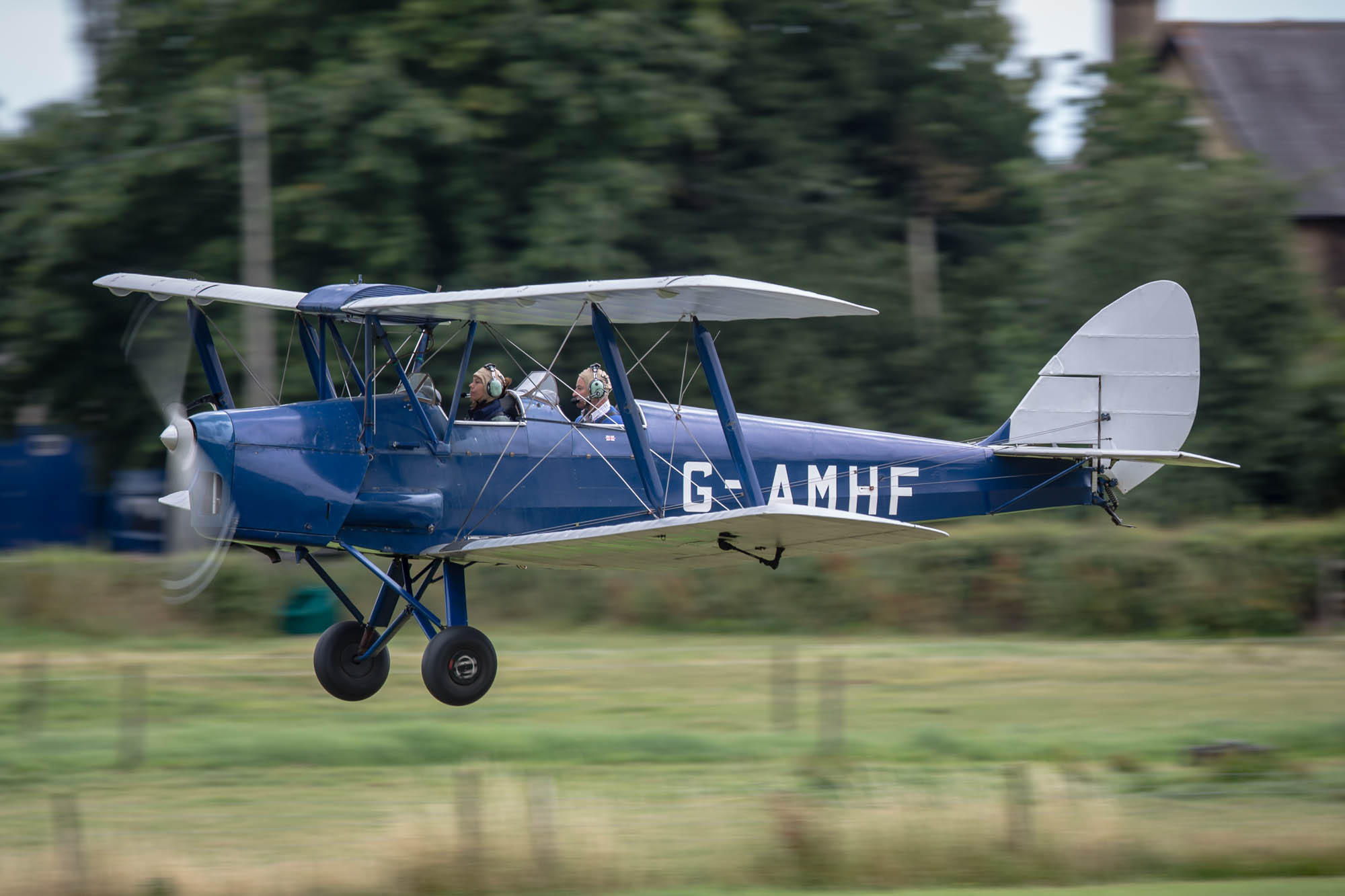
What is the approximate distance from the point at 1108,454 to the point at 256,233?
11458 millimetres

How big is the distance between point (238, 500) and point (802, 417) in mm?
14273

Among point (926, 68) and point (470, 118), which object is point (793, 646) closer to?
point (470, 118)

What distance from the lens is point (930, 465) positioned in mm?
11398

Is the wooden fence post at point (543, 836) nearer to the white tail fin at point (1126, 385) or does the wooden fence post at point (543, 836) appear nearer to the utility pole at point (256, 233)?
the white tail fin at point (1126, 385)

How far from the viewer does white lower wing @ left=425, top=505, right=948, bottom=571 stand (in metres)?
8.16

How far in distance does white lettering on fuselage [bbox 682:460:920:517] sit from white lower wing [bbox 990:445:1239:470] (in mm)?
800

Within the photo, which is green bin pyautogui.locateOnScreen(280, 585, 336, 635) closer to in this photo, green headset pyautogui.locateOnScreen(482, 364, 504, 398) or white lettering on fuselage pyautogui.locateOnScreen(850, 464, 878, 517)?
green headset pyautogui.locateOnScreen(482, 364, 504, 398)

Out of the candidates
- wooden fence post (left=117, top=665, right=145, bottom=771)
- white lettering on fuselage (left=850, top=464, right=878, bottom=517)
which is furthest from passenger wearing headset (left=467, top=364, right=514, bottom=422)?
wooden fence post (left=117, top=665, right=145, bottom=771)

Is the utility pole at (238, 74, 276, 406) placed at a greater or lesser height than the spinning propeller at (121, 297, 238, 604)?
greater

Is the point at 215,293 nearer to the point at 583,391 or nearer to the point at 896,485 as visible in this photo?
the point at 583,391

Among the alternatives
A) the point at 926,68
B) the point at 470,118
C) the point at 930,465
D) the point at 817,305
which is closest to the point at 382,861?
the point at 817,305

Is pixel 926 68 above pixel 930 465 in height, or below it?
above

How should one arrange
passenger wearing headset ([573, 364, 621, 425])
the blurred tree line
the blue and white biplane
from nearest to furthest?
the blue and white biplane, passenger wearing headset ([573, 364, 621, 425]), the blurred tree line

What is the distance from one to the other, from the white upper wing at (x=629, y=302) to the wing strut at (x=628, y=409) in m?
0.17
